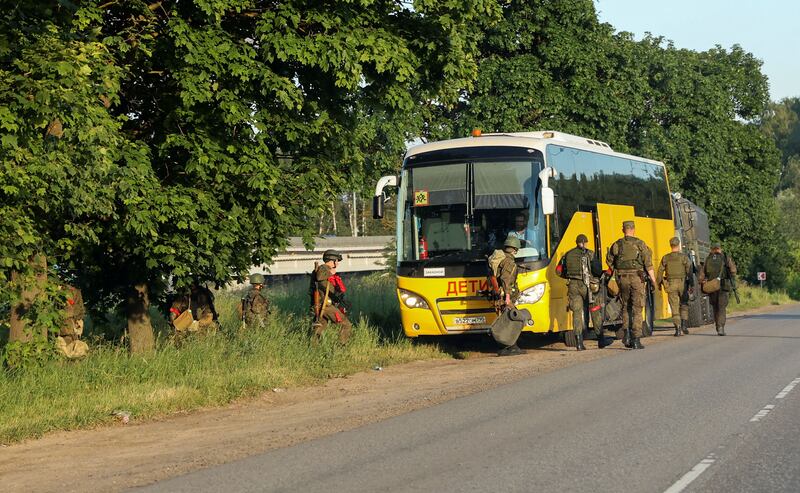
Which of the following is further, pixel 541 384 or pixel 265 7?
pixel 265 7

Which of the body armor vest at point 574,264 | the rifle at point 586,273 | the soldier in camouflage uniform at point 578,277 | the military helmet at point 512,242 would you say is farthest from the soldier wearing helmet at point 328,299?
the rifle at point 586,273

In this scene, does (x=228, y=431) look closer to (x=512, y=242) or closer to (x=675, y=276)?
(x=512, y=242)

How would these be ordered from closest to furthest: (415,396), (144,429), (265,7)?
(144,429) < (415,396) < (265,7)

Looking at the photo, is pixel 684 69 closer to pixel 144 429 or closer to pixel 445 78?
pixel 445 78

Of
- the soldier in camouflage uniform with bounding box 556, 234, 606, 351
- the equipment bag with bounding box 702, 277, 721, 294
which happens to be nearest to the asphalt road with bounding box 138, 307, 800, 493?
the soldier in camouflage uniform with bounding box 556, 234, 606, 351

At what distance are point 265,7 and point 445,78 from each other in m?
3.04

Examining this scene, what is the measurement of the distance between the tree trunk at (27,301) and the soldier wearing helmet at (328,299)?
5.38 meters

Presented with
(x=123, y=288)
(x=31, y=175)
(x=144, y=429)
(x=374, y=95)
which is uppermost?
(x=374, y=95)

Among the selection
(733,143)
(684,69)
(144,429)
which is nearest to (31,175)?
(144,429)

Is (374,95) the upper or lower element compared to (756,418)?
upper

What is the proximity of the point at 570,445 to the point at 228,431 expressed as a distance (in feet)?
12.2

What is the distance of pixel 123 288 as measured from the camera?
721 inches

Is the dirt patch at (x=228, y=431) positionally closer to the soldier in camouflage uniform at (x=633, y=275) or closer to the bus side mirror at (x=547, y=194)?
the bus side mirror at (x=547, y=194)

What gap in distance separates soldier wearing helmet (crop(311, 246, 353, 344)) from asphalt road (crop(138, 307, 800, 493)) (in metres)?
5.13
